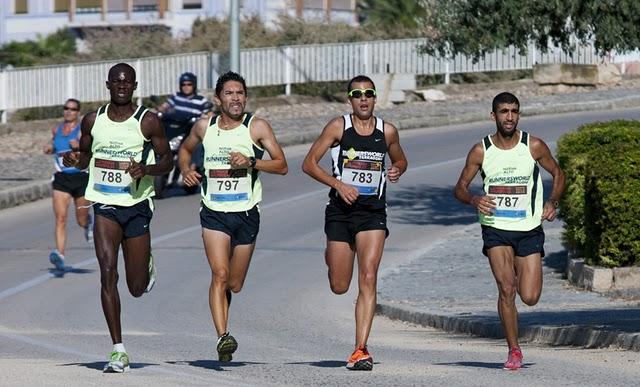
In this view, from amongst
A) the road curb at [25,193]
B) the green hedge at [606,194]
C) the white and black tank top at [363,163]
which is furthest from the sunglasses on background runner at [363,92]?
the road curb at [25,193]

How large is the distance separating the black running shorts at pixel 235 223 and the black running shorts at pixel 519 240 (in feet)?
5.19

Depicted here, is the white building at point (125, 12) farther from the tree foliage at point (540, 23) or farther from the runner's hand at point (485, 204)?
the runner's hand at point (485, 204)

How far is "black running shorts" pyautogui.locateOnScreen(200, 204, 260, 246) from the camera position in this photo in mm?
10914

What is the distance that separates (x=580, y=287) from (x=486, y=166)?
17.4 feet

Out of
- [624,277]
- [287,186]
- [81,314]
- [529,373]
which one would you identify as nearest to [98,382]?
[529,373]

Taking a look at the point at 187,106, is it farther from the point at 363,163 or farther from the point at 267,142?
the point at 363,163

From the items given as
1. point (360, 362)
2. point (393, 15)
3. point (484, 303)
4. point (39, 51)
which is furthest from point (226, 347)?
point (39, 51)

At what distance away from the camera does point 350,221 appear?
10.9 meters

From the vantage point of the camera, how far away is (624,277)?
15.4m

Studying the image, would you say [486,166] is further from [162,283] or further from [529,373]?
[162,283]

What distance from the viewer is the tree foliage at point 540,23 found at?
16.9 metres

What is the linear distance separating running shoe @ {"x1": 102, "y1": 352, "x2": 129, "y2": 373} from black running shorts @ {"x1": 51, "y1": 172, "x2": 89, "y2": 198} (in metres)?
7.77

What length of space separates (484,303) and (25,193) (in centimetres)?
1081

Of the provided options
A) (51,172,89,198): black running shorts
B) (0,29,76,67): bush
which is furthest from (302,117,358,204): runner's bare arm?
(0,29,76,67): bush
